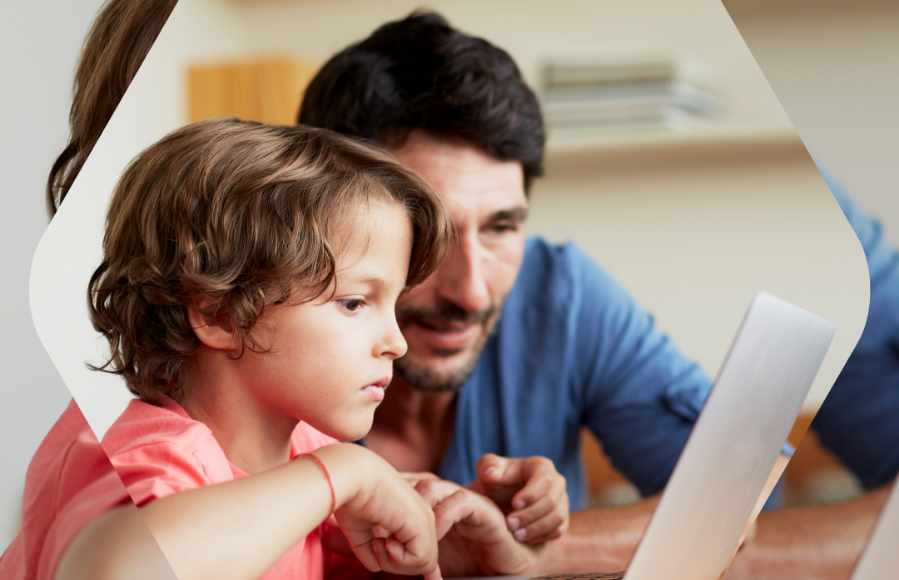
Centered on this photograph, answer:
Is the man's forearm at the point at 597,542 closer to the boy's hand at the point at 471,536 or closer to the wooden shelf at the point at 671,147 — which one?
the boy's hand at the point at 471,536

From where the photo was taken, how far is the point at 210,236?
29cm

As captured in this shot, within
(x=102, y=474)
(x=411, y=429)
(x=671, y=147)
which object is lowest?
(x=411, y=429)

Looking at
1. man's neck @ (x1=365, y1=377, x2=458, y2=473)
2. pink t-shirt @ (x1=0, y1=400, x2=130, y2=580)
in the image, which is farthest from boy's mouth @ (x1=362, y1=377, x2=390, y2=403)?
man's neck @ (x1=365, y1=377, x2=458, y2=473)

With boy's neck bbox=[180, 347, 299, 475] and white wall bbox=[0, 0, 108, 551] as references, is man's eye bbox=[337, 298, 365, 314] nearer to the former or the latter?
boy's neck bbox=[180, 347, 299, 475]

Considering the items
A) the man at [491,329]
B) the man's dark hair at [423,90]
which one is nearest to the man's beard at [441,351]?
the man at [491,329]

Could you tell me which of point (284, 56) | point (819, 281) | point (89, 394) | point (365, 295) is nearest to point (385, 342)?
point (365, 295)

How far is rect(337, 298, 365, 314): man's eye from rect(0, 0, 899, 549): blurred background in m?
0.11

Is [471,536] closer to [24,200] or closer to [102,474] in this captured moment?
[102,474]

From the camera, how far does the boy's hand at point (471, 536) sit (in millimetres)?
354

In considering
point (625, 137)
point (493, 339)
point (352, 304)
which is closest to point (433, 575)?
point (352, 304)

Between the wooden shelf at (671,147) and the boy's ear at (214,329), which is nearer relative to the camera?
the boy's ear at (214,329)

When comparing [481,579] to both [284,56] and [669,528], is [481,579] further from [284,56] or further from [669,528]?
[284,56]

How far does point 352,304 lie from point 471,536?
14cm

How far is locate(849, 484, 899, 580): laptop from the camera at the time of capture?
0.23 m
